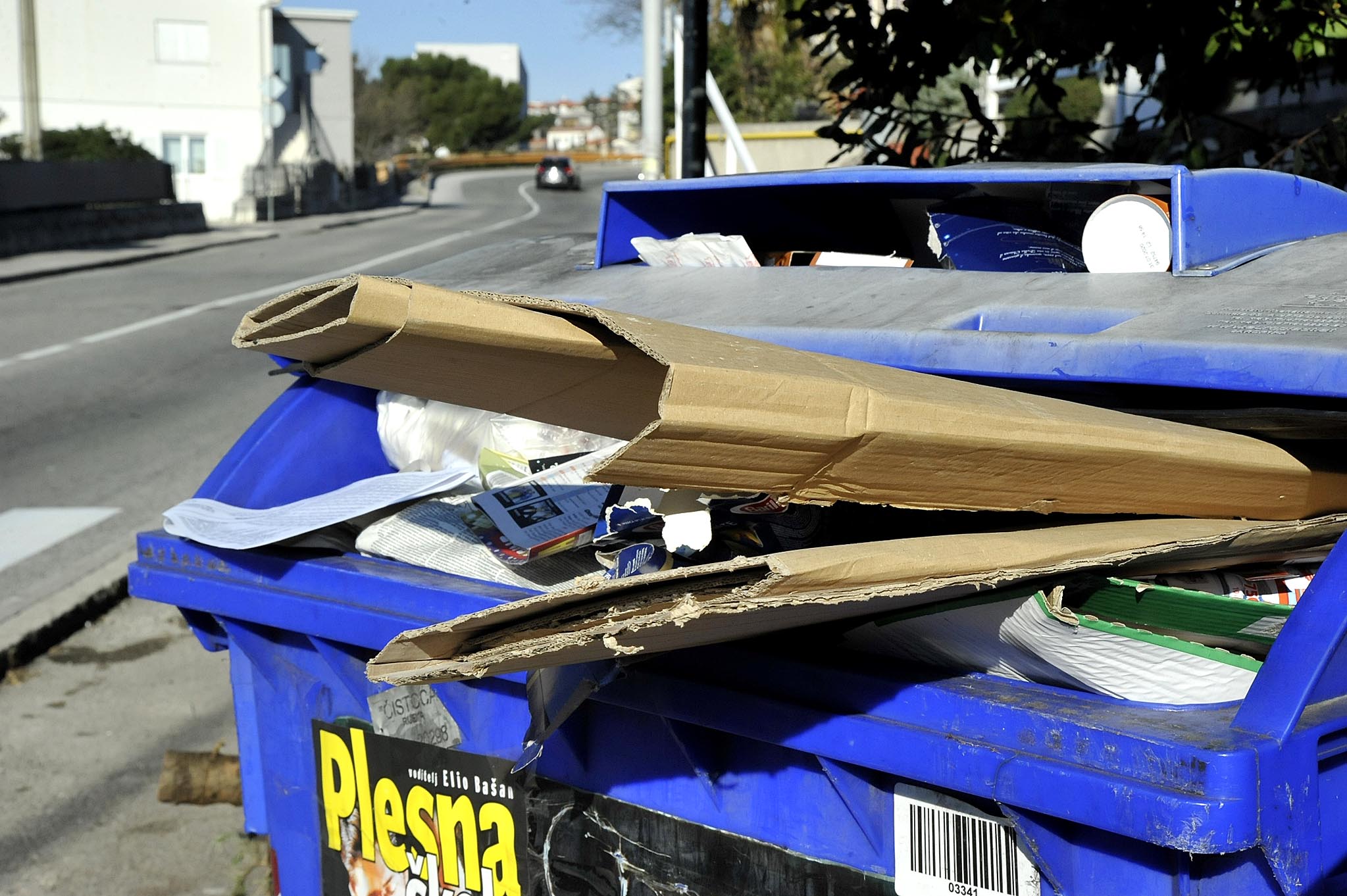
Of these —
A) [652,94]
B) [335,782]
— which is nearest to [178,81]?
[652,94]

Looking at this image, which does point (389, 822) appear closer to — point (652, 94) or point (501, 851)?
point (501, 851)

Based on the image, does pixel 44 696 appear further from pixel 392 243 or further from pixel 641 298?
pixel 392 243

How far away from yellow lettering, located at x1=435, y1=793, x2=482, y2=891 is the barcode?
753mm

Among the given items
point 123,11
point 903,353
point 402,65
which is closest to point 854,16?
point 903,353

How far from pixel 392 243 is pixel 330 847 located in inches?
923

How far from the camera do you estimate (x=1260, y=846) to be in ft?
4.07

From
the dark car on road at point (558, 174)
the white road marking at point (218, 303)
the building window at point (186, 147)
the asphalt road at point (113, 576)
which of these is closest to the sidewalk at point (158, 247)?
the asphalt road at point (113, 576)

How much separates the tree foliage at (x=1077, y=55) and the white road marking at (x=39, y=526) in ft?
12.9

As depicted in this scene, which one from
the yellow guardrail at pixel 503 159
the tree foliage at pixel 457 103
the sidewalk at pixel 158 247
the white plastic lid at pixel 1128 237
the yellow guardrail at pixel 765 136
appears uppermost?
the tree foliage at pixel 457 103

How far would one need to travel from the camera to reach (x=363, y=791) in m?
2.12

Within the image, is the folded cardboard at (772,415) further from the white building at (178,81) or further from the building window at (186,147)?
the building window at (186,147)

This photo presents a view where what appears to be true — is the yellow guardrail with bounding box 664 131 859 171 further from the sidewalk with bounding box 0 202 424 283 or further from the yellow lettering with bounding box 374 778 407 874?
the sidewalk with bounding box 0 202 424 283

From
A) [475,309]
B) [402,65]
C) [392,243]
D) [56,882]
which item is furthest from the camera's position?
[402,65]

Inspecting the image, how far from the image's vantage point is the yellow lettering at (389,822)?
6.78 ft
